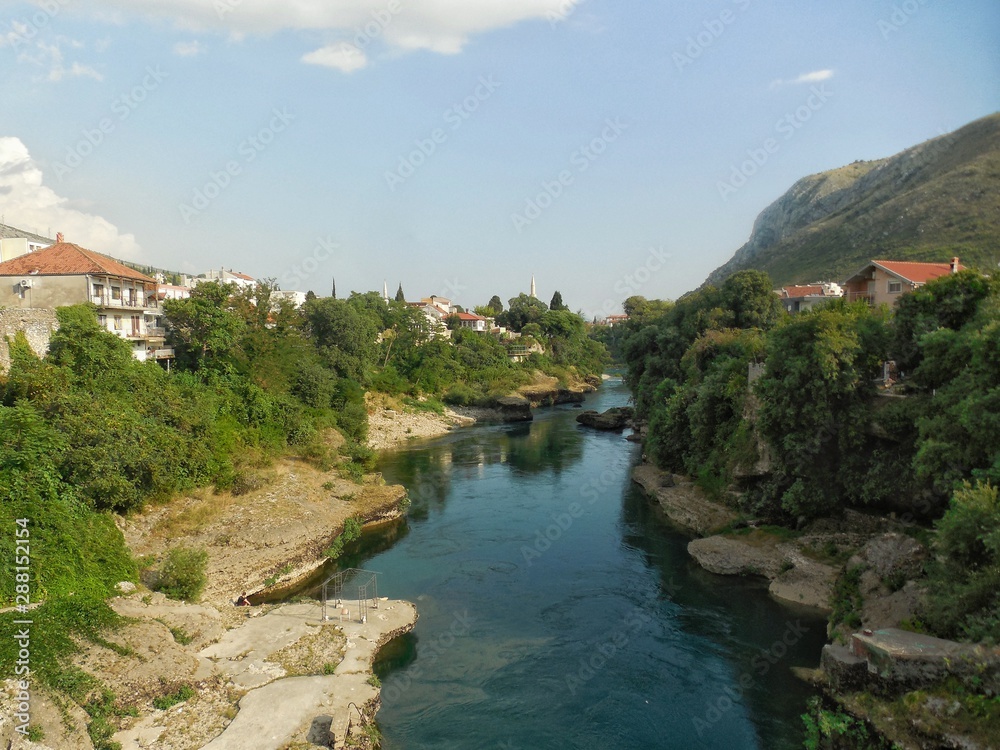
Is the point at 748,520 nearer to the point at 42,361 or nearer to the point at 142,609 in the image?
the point at 142,609

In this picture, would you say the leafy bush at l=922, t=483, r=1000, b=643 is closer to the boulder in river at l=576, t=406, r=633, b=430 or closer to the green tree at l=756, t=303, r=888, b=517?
the green tree at l=756, t=303, r=888, b=517

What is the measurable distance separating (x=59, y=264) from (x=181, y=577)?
56.0 feet

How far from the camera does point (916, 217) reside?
213 ft

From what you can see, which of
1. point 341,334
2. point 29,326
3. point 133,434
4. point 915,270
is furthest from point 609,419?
point 29,326

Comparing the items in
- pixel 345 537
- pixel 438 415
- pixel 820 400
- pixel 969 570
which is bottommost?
pixel 345 537

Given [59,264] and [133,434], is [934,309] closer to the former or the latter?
[133,434]

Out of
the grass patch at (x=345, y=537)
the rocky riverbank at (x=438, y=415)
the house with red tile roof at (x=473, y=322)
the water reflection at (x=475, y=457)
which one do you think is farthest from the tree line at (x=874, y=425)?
the house with red tile roof at (x=473, y=322)

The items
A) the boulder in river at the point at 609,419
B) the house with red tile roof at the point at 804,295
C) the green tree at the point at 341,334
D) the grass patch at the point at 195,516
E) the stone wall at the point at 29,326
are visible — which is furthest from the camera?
the boulder in river at the point at 609,419

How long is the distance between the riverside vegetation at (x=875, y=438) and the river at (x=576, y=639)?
2.05m

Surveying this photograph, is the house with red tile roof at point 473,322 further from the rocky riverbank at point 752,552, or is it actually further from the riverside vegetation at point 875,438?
the rocky riverbank at point 752,552

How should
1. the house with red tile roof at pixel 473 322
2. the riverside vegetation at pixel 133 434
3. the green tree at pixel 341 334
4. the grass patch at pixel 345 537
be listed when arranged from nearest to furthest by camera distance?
the riverside vegetation at pixel 133 434, the grass patch at pixel 345 537, the green tree at pixel 341 334, the house with red tile roof at pixel 473 322

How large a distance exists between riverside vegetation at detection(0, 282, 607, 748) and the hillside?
45.1m

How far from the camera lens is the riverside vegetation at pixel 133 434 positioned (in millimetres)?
15016

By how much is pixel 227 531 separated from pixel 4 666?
32.3ft
